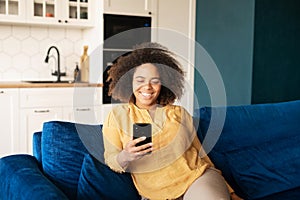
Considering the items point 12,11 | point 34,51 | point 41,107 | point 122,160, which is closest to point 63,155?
point 122,160

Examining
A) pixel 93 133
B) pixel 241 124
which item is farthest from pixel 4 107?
pixel 241 124

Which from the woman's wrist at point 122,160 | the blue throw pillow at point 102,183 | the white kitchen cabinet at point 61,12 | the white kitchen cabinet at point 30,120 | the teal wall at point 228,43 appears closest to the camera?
the woman's wrist at point 122,160

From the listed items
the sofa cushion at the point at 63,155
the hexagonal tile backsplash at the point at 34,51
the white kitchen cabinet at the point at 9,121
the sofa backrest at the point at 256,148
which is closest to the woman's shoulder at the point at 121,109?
the sofa cushion at the point at 63,155

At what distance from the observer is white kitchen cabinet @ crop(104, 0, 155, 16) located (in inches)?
157

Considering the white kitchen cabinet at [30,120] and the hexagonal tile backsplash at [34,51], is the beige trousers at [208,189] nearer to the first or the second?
the white kitchen cabinet at [30,120]

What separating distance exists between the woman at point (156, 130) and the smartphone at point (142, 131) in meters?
0.08

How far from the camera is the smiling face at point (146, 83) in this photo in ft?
5.18

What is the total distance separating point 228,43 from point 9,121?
246cm

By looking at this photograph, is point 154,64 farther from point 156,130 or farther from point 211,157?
point 211,157

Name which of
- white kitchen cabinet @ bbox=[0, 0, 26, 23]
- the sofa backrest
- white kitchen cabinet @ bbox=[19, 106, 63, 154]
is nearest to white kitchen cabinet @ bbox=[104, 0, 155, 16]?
white kitchen cabinet @ bbox=[0, 0, 26, 23]

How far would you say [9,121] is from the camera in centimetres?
371

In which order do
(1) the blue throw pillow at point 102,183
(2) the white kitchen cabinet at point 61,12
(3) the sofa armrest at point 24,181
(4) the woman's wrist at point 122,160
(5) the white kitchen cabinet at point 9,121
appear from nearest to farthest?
1. (3) the sofa armrest at point 24,181
2. (4) the woman's wrist at point 122,160
3. (1) the blue throw pillow at point 102,183
4. (5) the white kitchen cabinet at point 9,121
5. (2) the white kitchen cabinet at point 61,12

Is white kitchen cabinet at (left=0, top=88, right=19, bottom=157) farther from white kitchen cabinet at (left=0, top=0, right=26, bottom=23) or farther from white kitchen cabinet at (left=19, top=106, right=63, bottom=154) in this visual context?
white kitchen cabinet at (left=0, top=0, right=26, bottom=23)

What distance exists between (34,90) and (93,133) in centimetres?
207
